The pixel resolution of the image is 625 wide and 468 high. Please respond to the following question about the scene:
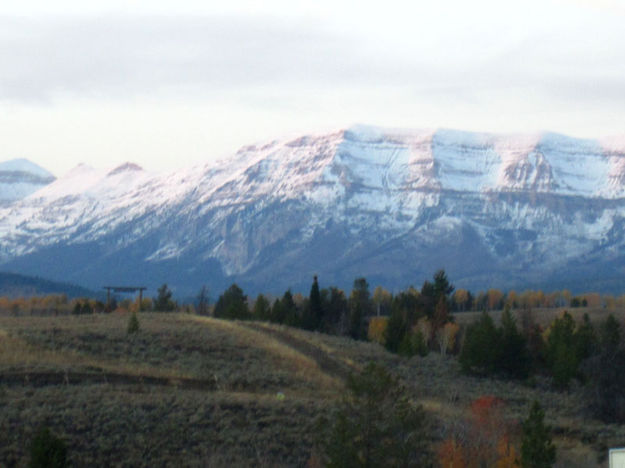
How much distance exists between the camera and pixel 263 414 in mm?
54375

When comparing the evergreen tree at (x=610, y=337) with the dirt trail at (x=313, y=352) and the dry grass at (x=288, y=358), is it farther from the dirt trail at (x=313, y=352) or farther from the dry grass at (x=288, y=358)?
the dry grass at (x=288, y=358)

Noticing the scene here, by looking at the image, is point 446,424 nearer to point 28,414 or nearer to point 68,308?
point 28,414

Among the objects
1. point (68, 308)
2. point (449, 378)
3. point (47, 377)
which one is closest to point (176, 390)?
point (47, 377)

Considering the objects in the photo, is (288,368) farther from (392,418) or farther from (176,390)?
(392,418)

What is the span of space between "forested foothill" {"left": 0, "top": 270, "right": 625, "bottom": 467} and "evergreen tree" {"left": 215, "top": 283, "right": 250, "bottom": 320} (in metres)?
0.31

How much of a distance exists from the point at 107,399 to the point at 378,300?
142157mm

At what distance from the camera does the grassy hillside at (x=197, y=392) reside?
161 feet

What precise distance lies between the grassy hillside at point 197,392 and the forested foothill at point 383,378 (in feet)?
0.60

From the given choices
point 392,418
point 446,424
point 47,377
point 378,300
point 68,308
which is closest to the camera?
point 392,418

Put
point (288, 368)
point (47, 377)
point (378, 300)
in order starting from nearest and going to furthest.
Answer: point (47, 377)
point (288, 368)
point (378, 300)

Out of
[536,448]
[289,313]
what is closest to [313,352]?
[289,313]

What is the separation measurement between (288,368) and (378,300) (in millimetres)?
121520

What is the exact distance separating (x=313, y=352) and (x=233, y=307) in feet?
103

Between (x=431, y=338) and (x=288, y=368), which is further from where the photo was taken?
(x=431, y=338)
